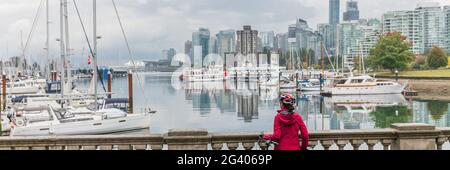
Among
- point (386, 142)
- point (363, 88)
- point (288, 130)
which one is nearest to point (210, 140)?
point (288, 130)

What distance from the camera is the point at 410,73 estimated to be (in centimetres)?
10694

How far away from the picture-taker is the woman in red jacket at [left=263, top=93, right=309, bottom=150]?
643 cm

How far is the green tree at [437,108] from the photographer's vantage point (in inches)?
2026

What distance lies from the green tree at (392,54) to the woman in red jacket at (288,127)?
10850 cm

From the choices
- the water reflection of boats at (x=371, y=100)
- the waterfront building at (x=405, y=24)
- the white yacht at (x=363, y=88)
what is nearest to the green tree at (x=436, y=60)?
the white yacht at (x=363, y=88)

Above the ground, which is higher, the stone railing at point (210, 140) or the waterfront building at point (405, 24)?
the waterfront building at point (405, 24)

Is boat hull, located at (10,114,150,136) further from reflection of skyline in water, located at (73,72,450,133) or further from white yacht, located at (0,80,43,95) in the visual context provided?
white yacht, located at (0,80,43,95)

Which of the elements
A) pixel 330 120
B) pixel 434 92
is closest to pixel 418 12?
pixel 434 92

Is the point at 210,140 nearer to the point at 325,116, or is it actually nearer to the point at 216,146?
the point at 216,146

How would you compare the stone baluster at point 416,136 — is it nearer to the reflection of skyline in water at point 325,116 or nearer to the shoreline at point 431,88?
the reflection of skyline in water at point 325,116
